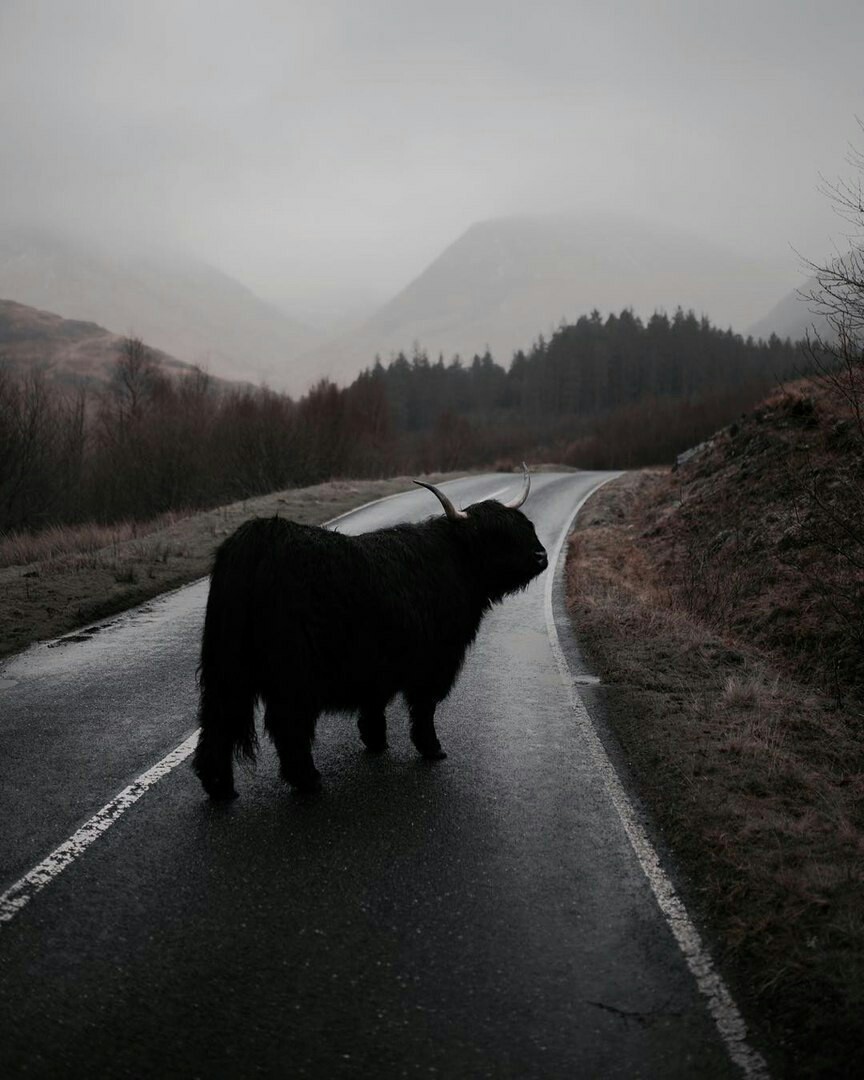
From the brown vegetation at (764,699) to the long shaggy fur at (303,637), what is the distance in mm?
1698

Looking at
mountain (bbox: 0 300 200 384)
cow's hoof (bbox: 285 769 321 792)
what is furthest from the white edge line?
mountain (bbox: 0 300 200 384)

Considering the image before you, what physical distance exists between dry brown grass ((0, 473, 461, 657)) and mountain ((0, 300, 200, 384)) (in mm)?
119373

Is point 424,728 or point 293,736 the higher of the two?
point 293,736

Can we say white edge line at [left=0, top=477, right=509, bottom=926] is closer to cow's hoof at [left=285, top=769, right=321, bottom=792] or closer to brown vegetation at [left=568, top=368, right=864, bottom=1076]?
cow's hoof at [left=285, top=769, right=321, bottom=792]

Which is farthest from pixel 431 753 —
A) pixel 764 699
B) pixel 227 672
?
pixel 764 699

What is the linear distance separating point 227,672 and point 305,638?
0.48m

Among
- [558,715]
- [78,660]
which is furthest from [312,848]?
[78,660]

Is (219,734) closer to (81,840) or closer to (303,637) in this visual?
(303,637)

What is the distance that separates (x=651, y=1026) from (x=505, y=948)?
69cm

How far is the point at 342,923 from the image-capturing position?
3.77 m

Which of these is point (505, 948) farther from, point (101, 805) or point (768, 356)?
point (768, 356)

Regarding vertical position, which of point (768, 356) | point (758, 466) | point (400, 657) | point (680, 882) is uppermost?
point (768, 356)

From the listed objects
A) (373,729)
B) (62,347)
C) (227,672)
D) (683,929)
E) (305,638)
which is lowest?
(683,929)

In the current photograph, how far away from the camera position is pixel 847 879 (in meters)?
3.98
